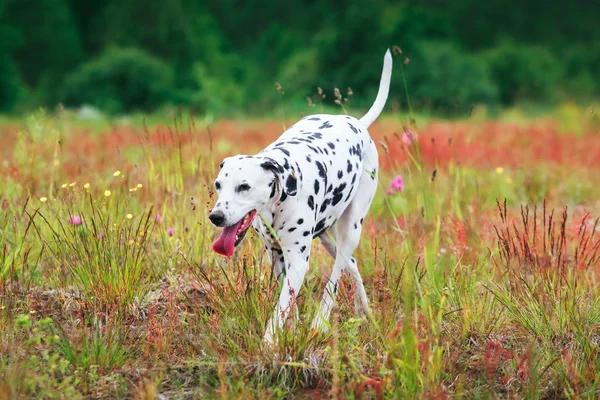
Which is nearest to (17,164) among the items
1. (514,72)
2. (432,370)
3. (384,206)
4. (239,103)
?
(384,206)

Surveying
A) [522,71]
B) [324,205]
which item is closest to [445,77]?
[522,71]

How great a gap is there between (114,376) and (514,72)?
2851cm

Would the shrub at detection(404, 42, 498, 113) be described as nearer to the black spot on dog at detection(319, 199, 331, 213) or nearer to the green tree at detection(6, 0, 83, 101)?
the green tree at detection(6, 0, 83, 101)

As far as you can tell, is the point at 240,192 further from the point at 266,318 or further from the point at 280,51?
the point at 280,51

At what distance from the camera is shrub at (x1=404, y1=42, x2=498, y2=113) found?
2405 centimetres

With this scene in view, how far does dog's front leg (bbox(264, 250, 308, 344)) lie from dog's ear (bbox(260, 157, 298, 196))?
1.27 ft

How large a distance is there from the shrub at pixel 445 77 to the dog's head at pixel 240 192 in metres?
20.1

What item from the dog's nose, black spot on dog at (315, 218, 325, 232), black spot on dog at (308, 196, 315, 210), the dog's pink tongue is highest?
the dog's nose

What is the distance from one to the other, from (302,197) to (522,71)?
90.9 feet

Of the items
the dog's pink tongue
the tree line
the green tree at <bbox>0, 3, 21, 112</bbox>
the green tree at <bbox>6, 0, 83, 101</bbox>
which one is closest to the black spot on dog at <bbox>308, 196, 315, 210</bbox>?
the dog's pink tongue

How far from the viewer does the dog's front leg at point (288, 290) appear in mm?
3600

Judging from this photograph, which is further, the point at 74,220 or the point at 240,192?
the point at 74,220

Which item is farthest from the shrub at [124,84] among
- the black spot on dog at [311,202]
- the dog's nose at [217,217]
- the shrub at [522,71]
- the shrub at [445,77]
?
the dog's nose at [217,217]

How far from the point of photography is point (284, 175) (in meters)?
3.57
